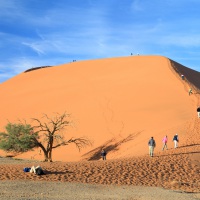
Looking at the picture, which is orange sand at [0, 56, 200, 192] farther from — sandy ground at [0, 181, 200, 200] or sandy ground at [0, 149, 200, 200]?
sandy ground at [0, 181, 200, 200]

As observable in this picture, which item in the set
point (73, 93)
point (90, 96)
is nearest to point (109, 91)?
point (90, 96)

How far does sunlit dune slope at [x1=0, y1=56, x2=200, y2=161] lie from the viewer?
2831cm

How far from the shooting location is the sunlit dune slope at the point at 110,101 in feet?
92.9

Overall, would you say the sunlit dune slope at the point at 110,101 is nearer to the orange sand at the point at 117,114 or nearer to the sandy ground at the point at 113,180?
the orange sand at the point at 117,114

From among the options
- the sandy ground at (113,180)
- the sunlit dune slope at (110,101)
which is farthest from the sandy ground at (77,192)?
the sunlit dune slope at (110,101)

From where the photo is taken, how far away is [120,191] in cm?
1323

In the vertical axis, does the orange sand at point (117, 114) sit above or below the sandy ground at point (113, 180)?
above

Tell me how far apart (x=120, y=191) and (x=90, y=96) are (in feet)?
92.0

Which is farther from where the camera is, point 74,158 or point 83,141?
point 83,141

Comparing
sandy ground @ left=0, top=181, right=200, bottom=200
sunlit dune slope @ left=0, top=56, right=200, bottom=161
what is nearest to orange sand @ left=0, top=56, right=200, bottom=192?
sunlit dune slope @ left=0, top=56, right=200, bottom=161

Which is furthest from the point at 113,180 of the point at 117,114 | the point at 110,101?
the point at 110,101

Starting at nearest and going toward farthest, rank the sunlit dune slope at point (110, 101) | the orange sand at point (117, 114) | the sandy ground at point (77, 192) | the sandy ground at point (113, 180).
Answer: the sandy ground at point (77, 192), the sandy ground at point (113, 180), the orange sand at point (117, 114), the sunlit dune slope at point (110, 101)

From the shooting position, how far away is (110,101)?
37750 mm

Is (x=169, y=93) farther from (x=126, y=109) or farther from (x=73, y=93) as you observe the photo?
(x=73, y=93)
